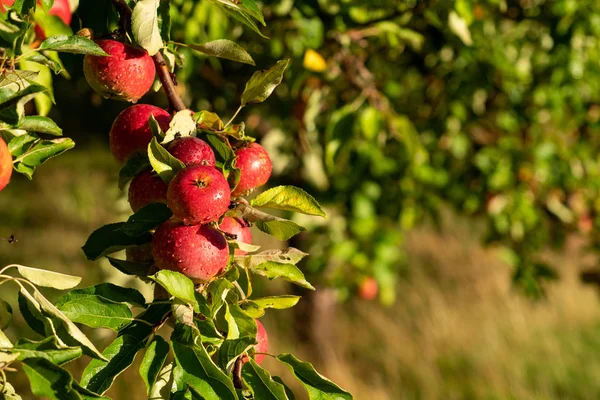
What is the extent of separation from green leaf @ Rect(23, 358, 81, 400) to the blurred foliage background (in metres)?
0.49

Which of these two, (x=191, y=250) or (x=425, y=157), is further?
(x=425, y=157)

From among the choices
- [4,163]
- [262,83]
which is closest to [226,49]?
[262,83]

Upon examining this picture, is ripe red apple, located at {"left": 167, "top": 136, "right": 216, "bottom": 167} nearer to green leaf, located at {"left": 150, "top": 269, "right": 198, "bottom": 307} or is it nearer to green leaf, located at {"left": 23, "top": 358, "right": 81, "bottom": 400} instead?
green leaf, located at {"left": 150, "top": 269, "right": 198, "bottom": 307}

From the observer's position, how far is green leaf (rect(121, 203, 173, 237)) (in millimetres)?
719

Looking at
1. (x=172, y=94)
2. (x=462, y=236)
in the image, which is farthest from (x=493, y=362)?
(x=172, y=94)

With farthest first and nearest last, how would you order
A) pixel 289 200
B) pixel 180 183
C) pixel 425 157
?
pixel 425 157
pixel 289 200
pixel 180 183

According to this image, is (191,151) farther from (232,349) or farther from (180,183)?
(232,349)

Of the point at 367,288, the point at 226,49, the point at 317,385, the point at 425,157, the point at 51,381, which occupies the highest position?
the point at 226,49

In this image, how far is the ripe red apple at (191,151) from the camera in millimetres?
718

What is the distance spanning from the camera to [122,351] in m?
0.71

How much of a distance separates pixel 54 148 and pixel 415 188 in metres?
1.79

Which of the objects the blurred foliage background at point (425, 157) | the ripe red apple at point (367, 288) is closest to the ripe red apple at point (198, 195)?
the blurred foliage background at point (425, 157)

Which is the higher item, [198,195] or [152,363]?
[198,195]

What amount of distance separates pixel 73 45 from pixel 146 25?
0.08 m
